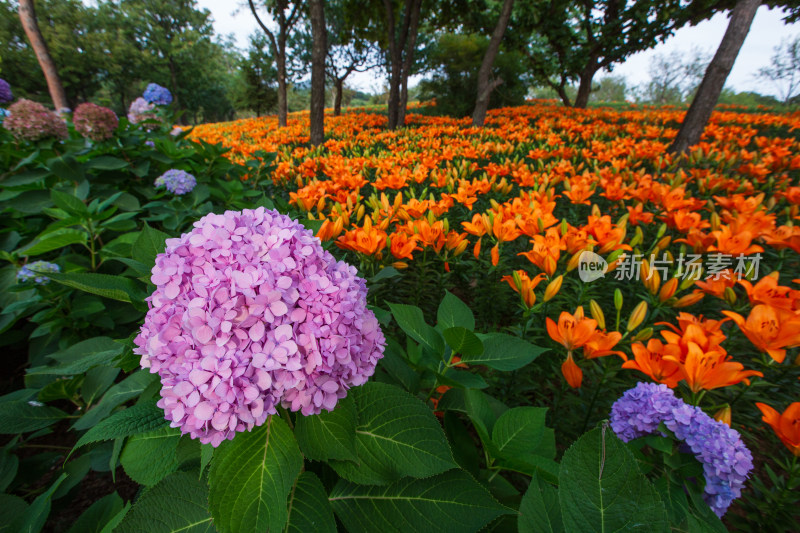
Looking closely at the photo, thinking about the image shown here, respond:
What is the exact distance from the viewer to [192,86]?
34250mm

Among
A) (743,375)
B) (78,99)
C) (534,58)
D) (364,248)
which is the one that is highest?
(534,58)

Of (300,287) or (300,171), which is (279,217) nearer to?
A: (300,287)

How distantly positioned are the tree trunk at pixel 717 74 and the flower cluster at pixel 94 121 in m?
6.86

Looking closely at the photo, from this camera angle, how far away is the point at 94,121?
2375 mm

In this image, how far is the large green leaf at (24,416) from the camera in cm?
112

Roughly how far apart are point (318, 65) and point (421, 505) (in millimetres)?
8249

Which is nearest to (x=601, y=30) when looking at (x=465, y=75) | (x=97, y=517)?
(x=465, y=75)

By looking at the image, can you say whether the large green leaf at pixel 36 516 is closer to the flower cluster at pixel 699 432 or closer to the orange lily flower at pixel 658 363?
the flower cluster at pixel 699 432

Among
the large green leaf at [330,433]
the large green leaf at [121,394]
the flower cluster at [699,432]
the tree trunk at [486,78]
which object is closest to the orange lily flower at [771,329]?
the flower cluster at [699,432]

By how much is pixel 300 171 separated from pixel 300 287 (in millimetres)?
2842

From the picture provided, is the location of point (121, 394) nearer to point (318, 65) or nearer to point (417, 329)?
point (417, 329)

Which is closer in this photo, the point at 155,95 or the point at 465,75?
the point at 155,95

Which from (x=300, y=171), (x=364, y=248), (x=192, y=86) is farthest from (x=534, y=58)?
(x=192, y=86)

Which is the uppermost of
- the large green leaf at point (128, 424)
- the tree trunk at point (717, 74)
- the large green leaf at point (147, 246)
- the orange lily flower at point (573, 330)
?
the tree trunk at point (717, 74)
